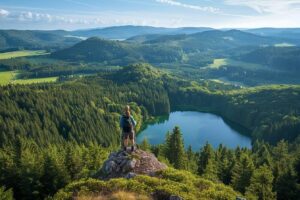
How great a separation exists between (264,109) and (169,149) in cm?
12963

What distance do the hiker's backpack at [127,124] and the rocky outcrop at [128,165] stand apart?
2955mm

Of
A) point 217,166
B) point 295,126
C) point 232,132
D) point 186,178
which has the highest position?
point 186,178

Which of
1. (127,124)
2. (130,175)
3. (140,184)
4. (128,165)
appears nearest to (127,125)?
(127,124)

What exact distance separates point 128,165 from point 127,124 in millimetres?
4461

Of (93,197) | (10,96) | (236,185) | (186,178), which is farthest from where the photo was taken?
(10,96)

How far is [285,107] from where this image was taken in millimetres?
187250

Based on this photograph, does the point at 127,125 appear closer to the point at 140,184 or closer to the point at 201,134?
the point at 140,184

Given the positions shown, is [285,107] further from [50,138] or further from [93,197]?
[93,197]

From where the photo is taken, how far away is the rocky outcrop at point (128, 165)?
36.8 meters

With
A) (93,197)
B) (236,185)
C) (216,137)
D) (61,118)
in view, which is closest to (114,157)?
(93,197)

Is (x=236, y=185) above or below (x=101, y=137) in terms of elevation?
above

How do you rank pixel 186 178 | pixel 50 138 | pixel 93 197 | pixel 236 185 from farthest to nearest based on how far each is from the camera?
pixel 50 138 → pixel 236 185 → pixel 186 178 → pixel 93 197

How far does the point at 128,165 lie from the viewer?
121ft

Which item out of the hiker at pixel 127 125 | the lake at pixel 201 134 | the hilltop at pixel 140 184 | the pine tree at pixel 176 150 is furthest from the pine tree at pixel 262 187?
the lake at pixel 201 134
